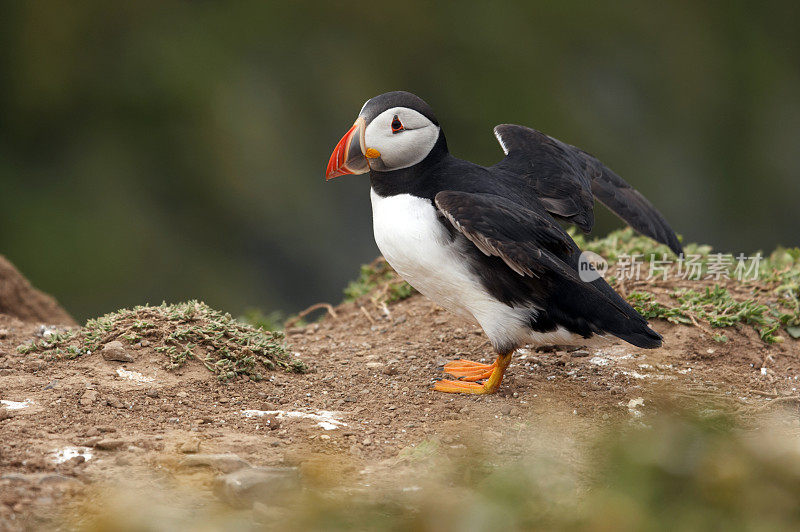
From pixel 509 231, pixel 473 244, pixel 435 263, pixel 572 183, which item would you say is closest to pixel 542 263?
pixel 509 231

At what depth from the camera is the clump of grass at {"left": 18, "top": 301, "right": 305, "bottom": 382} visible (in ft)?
13.8

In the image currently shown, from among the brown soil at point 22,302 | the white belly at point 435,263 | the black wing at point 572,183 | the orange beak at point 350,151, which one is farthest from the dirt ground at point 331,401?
the orange beak at point 350,151

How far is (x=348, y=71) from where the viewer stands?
11.5 metres

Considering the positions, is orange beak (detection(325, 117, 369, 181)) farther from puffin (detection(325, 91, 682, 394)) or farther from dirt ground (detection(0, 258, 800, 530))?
dirt ground (detection(0, 258, 800, 530))

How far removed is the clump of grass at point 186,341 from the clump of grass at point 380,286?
1528mm

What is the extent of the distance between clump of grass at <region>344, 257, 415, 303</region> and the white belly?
1718 mm

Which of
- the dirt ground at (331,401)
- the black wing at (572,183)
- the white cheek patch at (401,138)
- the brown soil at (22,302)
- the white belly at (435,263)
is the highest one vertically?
the black wing at (572,183)

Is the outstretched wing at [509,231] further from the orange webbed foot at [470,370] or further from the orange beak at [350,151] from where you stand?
the orange webbed foot at [470,370]

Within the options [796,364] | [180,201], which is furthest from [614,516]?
[180,201]

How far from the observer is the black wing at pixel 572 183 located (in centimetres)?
457

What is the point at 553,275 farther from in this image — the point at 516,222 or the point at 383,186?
the point at 383,186

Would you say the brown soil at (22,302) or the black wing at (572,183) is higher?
the black wing at (572,183)

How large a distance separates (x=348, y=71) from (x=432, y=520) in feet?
33.2

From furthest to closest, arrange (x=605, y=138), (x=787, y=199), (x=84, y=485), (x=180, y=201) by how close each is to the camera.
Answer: (x=787, y=199), (x=605, y=138), (x=180, y=201), (x=84, y=485)
